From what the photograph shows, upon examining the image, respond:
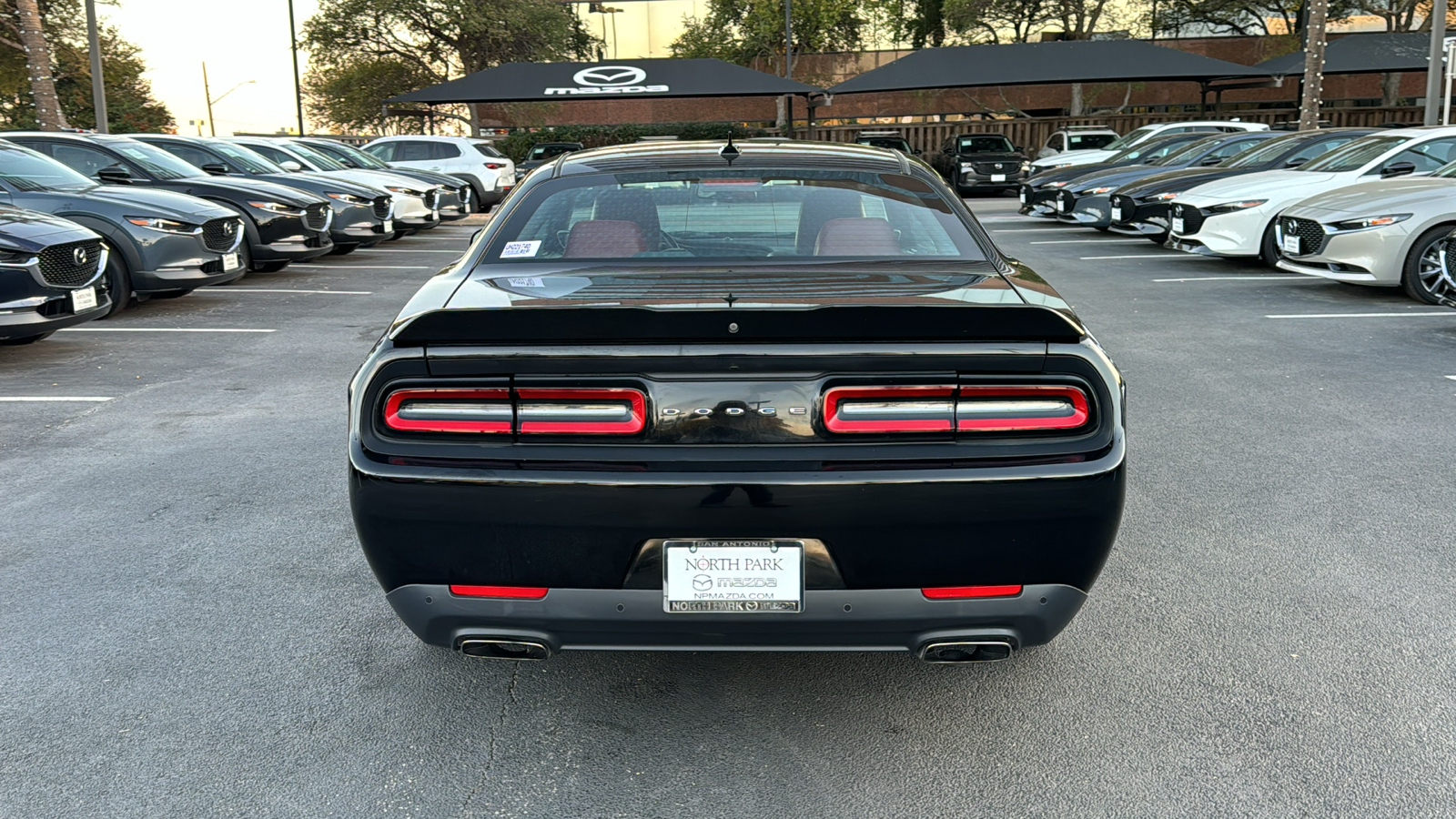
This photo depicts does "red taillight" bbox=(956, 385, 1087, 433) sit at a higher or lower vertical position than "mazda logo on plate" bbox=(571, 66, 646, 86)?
lower

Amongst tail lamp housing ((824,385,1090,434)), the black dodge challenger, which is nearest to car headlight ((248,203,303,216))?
the black dodge challenger

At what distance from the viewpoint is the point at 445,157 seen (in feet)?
72.3

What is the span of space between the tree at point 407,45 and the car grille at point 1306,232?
33.1 meters

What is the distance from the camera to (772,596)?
8.53 feet

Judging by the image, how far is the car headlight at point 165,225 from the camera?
9.84 metres

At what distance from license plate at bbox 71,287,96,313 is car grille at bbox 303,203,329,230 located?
4.52m

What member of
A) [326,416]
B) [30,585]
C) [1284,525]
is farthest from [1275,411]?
[30,585]

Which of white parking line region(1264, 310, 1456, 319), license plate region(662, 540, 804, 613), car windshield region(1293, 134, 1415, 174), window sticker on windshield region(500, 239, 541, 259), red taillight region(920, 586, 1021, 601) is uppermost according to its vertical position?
car windshield region(1293, 134, 1415, 174)

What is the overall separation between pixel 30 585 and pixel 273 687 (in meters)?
1.41

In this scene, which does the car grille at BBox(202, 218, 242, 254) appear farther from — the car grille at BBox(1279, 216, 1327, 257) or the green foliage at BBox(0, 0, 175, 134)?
the green foliage at BBox(0, 0, 175, 134)

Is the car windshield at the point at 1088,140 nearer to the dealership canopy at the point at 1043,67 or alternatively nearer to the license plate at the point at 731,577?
the dealership canopy at the point at 1043,67

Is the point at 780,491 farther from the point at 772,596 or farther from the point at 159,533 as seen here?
the point at 159,533

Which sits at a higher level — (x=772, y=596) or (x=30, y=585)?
(x=772, y=596)

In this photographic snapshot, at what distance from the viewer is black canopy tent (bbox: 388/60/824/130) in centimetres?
3005
